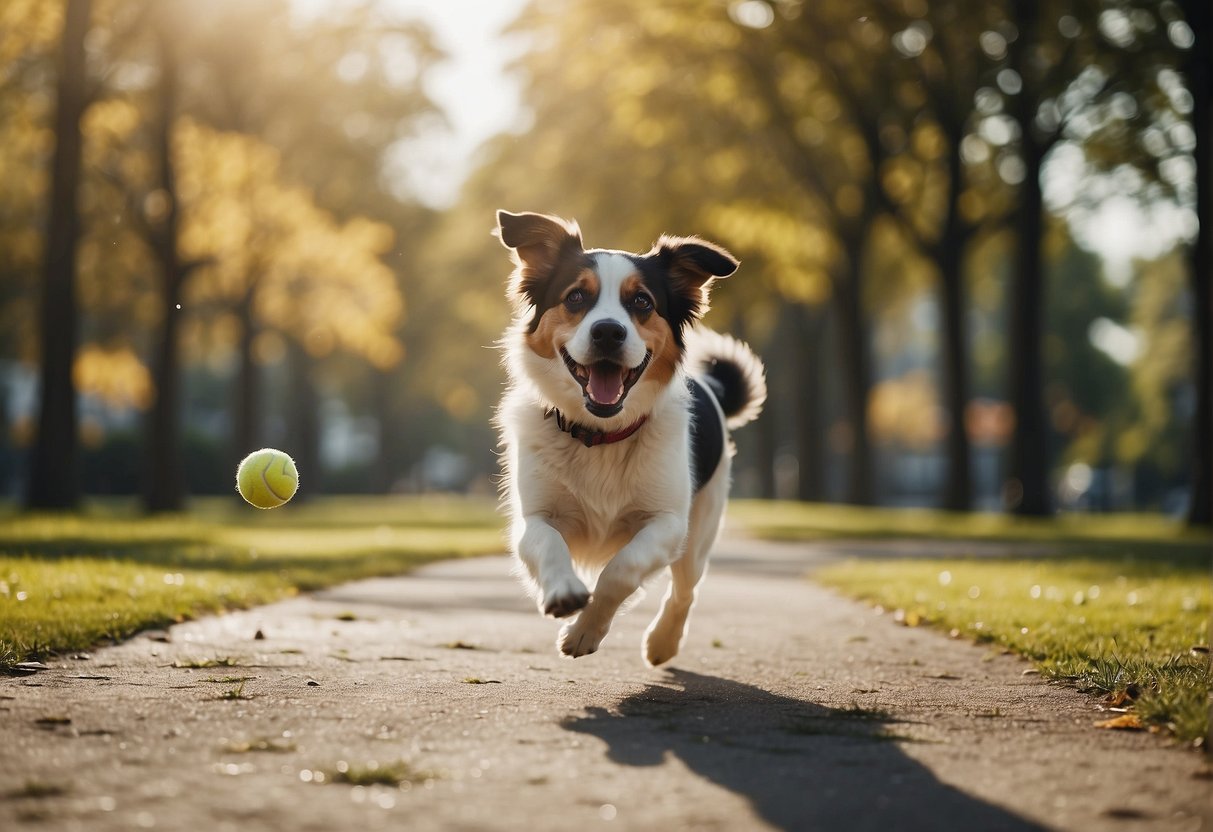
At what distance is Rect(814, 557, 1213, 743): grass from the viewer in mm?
5566

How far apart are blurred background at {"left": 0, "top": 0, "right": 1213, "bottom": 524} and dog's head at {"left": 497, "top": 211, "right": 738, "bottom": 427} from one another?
14.0m

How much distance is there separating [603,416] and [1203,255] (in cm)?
1723

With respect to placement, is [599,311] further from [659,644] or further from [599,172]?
[599,172]

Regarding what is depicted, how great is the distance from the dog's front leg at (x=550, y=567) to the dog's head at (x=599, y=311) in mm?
595

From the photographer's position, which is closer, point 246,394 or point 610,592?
point 610,592

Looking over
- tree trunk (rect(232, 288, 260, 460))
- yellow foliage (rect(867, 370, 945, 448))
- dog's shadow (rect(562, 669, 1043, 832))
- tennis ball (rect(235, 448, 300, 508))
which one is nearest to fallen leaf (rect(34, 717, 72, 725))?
dog's shadow (rect(562, 669, 1043, 832))

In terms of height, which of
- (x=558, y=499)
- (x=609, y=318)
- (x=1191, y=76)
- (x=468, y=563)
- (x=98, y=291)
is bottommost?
(x=468, y=563)

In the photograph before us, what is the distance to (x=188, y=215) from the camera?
23516mm

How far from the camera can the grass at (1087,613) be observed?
557 cm

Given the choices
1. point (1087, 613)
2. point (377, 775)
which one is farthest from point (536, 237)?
point (1087, 613)

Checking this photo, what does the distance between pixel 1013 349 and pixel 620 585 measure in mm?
18562

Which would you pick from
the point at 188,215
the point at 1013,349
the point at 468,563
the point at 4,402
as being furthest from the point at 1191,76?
the point at 4,402

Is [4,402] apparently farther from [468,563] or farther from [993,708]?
[993,708]

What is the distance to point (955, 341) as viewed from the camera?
2439 cm
